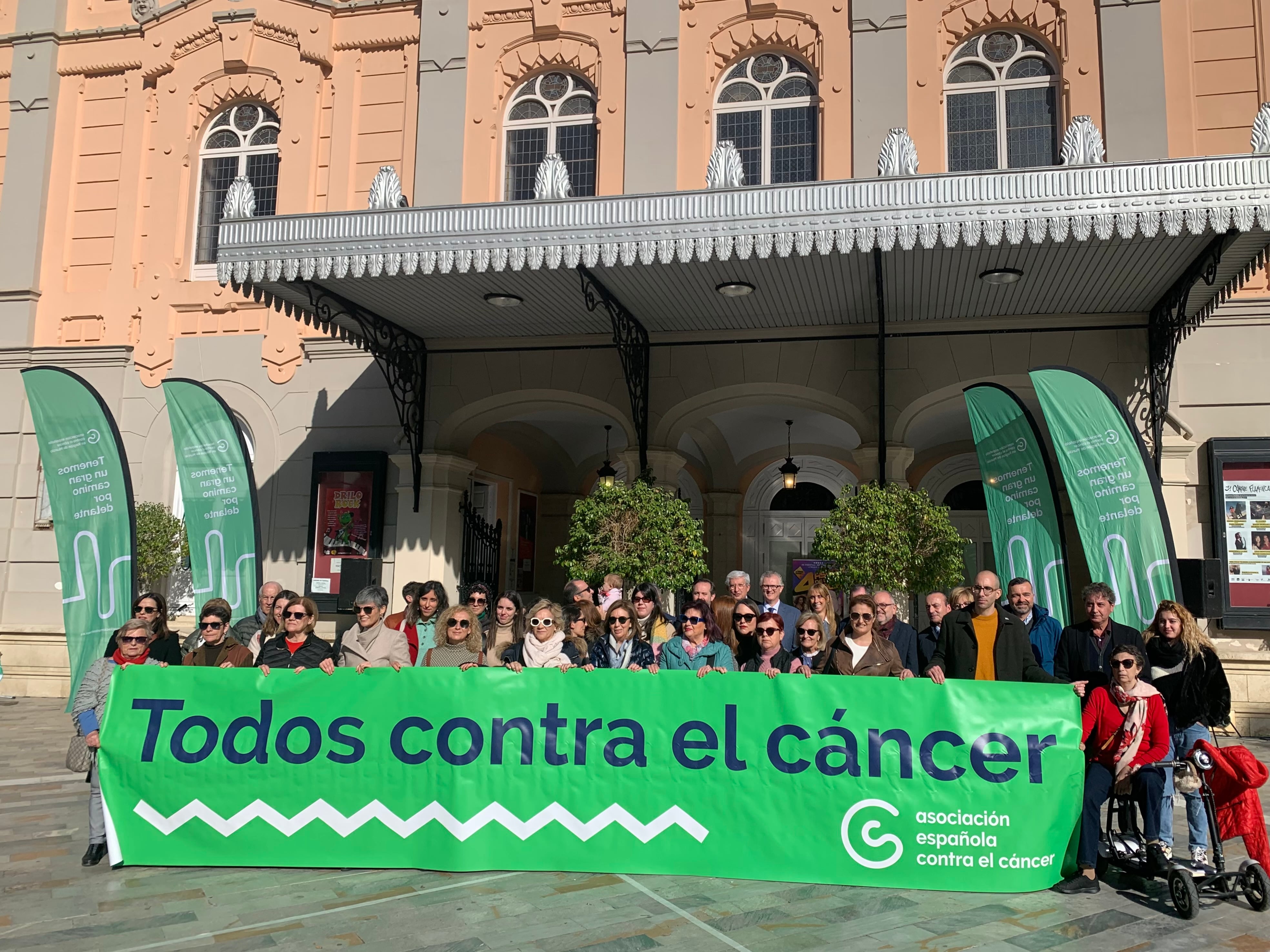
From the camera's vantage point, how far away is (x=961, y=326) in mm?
12141

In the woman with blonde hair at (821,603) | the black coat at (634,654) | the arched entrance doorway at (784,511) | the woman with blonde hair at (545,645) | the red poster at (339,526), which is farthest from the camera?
the arched entrance doorway at (784,511)

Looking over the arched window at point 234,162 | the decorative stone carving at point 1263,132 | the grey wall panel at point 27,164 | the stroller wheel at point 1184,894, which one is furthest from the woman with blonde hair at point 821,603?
the grey wall panel at point 27,164

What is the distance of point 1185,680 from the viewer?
18.9 feet

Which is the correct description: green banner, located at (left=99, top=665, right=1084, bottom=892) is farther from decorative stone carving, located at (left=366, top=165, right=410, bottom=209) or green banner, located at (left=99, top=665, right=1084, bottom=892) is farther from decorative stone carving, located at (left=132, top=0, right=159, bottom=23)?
decorative stone carving, located at (left=132, top=0, right=159, bottom=23)

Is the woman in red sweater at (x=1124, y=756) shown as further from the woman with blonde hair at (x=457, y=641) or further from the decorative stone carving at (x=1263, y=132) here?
the decorative stone carving at (x=1263, y=132)

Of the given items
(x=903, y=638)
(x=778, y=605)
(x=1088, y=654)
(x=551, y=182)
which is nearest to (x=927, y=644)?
(x=903, y=638)

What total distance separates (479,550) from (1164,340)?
9.35 m

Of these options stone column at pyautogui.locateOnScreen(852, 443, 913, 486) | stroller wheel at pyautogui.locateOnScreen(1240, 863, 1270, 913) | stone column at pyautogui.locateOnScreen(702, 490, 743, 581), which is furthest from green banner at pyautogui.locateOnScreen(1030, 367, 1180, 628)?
stone column at pyautogui.locateOnScreen(702, 490, 743, 581)

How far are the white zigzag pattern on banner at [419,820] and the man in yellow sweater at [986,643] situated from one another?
2.04m

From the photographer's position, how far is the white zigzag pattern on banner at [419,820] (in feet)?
18.4

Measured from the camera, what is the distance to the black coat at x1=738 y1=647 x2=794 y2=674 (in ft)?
19.8

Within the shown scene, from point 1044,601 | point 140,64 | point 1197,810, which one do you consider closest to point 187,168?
point 140,64

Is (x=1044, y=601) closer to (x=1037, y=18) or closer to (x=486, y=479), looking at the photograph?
(x=1037, y=18)

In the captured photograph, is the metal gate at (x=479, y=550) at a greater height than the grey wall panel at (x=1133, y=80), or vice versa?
the grey wall panel at (x=1133, y=80)
